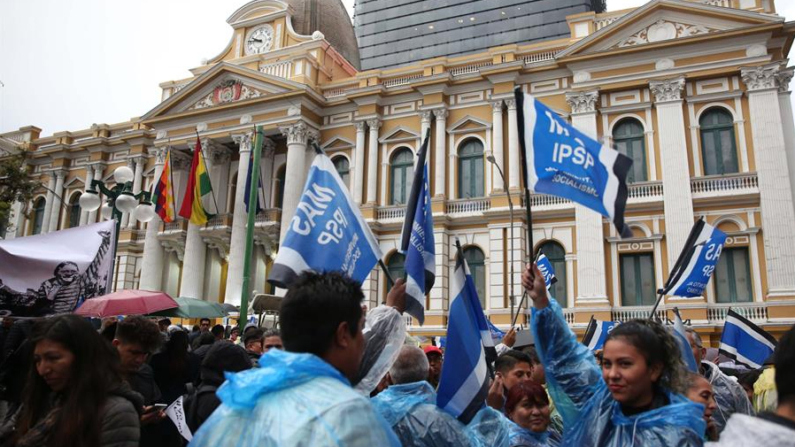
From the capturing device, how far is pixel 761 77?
1795cm

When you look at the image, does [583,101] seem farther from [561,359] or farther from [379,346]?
[379,346]

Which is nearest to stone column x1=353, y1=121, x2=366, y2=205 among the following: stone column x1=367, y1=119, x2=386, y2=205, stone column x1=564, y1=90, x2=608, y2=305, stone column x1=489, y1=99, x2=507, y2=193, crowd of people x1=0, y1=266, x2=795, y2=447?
stone column x1=367, y1=119, x2=386, y2=205

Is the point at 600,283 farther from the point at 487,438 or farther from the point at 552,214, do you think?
the point at 487,438

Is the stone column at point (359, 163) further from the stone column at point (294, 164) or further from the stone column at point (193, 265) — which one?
the stone column at point (193, 265)

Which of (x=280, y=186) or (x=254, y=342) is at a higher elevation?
(x=280, y=186)

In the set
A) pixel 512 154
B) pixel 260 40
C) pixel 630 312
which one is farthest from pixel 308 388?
pixel 260 40

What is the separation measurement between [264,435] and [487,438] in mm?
1974

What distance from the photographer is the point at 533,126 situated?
4129mm

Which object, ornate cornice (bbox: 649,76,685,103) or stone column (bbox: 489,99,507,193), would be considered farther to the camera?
stone column (bbox: 489,99,507,193)

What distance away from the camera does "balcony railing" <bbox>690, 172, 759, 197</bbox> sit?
17.7 m

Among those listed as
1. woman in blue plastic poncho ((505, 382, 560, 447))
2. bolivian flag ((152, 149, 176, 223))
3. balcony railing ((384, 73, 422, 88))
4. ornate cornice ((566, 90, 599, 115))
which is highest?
balcony railing ((384, 73, 422, 88))

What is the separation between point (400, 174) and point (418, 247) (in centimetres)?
1801

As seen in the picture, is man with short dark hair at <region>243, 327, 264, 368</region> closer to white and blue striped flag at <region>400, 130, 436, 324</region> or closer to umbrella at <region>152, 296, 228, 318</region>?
white and blue striped flag at <region>400, 130, 436, 324</region>

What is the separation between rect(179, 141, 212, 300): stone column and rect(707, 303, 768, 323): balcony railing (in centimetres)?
1839
